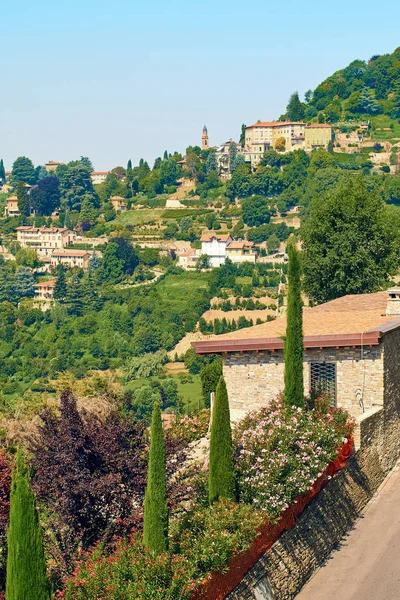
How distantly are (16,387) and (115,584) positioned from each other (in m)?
119

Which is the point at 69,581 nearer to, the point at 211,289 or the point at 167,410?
the point at 167,410

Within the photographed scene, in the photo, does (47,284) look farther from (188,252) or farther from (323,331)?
(323,331)

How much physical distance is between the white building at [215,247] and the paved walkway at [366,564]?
150043mm

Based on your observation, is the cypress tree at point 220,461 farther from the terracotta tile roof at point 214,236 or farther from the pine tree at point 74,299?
the terracotta tile roof at point 214,236

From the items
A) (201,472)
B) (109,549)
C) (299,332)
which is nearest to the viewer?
(109,549)

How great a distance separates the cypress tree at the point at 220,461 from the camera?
18.9m

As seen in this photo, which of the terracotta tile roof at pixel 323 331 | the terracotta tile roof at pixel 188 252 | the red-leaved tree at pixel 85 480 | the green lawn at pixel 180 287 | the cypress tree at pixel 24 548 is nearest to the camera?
the cypress tree at pixel 24 548

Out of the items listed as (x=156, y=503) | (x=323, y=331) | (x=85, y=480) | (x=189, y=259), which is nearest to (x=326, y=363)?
(x=323, y=331)

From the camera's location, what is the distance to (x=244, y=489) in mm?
19594

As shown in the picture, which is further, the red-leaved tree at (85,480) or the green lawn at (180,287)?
the green lawn at (180,287)

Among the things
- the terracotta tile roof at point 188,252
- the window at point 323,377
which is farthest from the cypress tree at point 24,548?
the terracotta tile roof at point 188,252

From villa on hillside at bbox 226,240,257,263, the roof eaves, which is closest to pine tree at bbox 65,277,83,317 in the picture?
villa on hillside at bbox 226,240,257,263

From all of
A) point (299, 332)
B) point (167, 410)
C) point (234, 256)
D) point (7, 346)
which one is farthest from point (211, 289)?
point (299, 332)

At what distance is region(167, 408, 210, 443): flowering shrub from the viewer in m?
26.1
